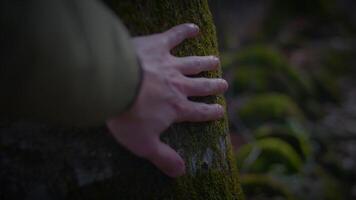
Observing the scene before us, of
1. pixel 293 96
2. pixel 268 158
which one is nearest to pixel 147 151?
pixel 268 158

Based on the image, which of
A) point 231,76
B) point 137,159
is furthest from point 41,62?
point 231,76

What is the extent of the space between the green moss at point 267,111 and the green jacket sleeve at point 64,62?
402 centimetres

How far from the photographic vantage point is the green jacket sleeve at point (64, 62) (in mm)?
1134

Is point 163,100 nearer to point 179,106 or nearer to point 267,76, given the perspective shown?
point 179,106

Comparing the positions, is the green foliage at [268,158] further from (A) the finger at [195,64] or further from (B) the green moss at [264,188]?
(A) the finger at [195,64]

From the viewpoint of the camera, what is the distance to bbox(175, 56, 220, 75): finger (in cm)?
149

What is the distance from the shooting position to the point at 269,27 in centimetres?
865

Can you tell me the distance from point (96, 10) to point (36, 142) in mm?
440

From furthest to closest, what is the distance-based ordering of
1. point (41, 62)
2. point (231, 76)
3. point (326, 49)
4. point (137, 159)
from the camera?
point (326, 49) < point (231, 76) < point (137, 159) < point (41, 62)

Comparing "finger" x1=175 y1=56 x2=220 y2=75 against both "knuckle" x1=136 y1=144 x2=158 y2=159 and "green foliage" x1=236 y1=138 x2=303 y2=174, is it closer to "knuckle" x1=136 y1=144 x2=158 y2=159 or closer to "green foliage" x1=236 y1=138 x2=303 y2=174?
"knuckle" x1=136 y1=144 x2=158 y2=159

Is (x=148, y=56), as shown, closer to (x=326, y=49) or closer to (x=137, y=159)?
(x=137, y=159)

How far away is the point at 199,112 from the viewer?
1523mm

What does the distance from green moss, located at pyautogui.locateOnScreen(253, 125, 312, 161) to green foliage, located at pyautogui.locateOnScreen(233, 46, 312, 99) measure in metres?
1.20

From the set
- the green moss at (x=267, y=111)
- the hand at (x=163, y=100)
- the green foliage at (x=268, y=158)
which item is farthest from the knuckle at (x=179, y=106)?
the green moss at (x=267, y=111)
